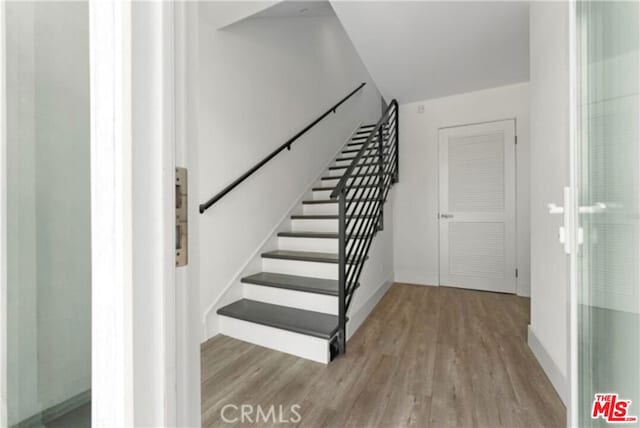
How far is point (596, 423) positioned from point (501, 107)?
3.43 m

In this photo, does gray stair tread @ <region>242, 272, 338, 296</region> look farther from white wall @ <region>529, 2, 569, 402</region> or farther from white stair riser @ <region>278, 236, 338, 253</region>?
white wall @ <region>529, 2, 569, 402</region>

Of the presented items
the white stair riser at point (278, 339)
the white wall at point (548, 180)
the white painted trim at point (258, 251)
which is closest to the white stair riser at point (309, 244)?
the white painted trim at point (258, 251)

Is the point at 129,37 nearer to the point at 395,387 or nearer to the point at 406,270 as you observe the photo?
the point at 395,387

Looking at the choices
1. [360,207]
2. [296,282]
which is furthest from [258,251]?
[360,207]

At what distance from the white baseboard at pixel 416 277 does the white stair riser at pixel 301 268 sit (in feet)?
6.08

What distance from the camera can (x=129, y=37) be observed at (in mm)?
401

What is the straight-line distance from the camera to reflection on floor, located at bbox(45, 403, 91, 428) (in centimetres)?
49

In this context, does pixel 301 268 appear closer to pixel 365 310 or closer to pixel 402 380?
pixel 365 310

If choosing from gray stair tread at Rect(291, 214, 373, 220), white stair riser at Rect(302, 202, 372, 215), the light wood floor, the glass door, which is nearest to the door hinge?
the glass door

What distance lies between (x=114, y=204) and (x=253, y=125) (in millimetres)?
2445

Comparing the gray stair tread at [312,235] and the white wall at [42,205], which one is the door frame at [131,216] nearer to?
the white wall at [42,205]

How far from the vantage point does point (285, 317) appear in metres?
2.10

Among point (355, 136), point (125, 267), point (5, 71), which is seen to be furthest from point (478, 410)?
point (355, 136)

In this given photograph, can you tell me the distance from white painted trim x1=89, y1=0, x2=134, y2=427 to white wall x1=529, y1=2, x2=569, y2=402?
68.7 inches
